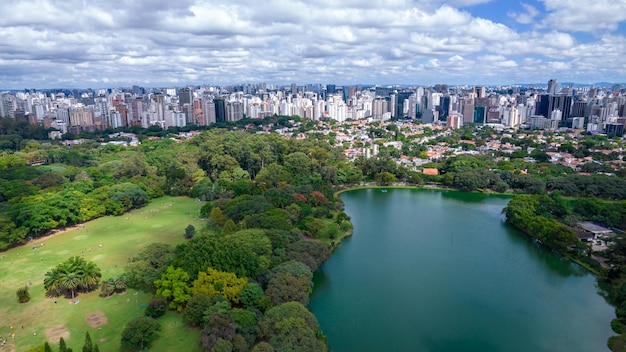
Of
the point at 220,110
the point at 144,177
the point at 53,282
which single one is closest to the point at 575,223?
the point at 53,282

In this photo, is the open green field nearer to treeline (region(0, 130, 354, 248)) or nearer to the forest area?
the forest area

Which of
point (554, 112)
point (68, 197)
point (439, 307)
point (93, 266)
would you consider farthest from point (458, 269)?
point (554, 112)

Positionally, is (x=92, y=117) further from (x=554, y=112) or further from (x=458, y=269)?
(x=554, y=112)

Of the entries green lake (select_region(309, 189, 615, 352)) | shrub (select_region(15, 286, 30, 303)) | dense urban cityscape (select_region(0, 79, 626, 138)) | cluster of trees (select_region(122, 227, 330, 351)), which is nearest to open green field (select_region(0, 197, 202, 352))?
shrub (select_region(15, 286, 30, 303))

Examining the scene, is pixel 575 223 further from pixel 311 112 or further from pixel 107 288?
pixel 311 112

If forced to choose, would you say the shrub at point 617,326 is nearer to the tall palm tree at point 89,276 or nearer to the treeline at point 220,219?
the treeline at point 220,219
